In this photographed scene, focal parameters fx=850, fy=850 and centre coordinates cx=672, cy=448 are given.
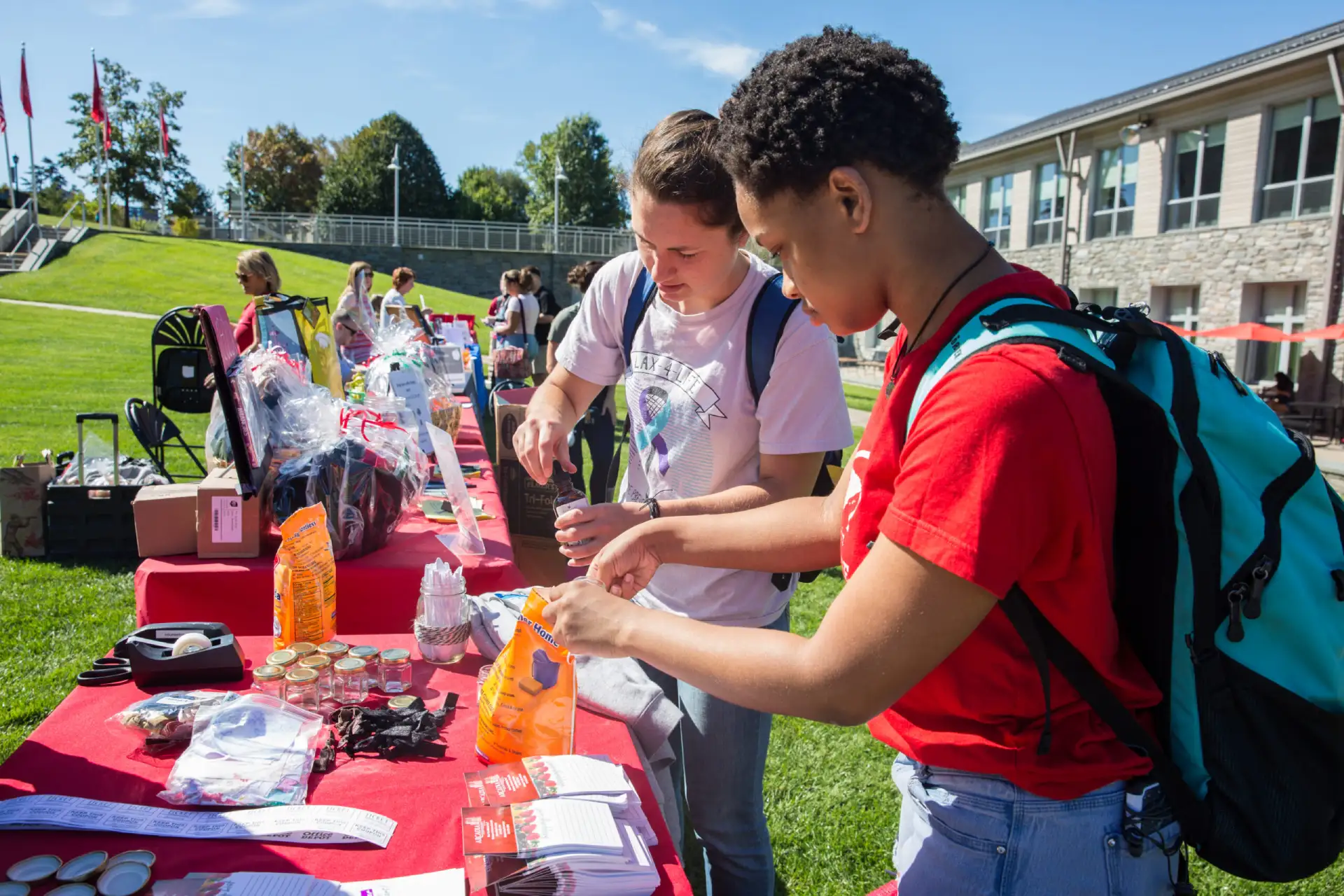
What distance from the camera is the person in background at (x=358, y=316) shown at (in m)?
6.47

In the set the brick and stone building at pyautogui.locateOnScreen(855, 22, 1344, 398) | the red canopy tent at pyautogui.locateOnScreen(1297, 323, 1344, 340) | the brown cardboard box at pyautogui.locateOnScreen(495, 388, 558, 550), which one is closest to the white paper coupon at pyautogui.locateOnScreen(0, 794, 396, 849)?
the brown cardboard box at pyautogui.locateOnScreen(495, 388, 558, 550)

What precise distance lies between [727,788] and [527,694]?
25.0 inches

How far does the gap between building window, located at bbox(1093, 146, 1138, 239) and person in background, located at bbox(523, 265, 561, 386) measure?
14.7 m

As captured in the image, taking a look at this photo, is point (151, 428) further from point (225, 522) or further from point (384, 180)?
point (384, 180)

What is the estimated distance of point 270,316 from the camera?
364cm

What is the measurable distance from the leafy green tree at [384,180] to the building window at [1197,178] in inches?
1812

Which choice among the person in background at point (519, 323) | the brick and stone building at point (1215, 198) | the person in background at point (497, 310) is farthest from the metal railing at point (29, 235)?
the brick and stone building at point (1215, 198)

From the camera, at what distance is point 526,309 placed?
10.3 metres

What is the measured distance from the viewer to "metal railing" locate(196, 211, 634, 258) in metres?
40.8

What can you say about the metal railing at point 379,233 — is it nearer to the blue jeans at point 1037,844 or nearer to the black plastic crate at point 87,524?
the black plastic crate at point 87,524

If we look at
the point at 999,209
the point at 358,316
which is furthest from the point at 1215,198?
the point at 358,316

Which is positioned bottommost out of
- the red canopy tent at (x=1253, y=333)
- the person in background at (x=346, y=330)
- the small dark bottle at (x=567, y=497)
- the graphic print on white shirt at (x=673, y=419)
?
the small dark bottle at (x=567, y=497)

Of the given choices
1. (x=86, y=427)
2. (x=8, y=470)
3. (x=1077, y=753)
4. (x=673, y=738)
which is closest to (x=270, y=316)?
(x=8, y=470)

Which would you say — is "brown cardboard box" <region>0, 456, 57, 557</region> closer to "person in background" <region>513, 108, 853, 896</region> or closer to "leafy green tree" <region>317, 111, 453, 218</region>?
"person in background" <region>513, 108, 853, 896</region>
